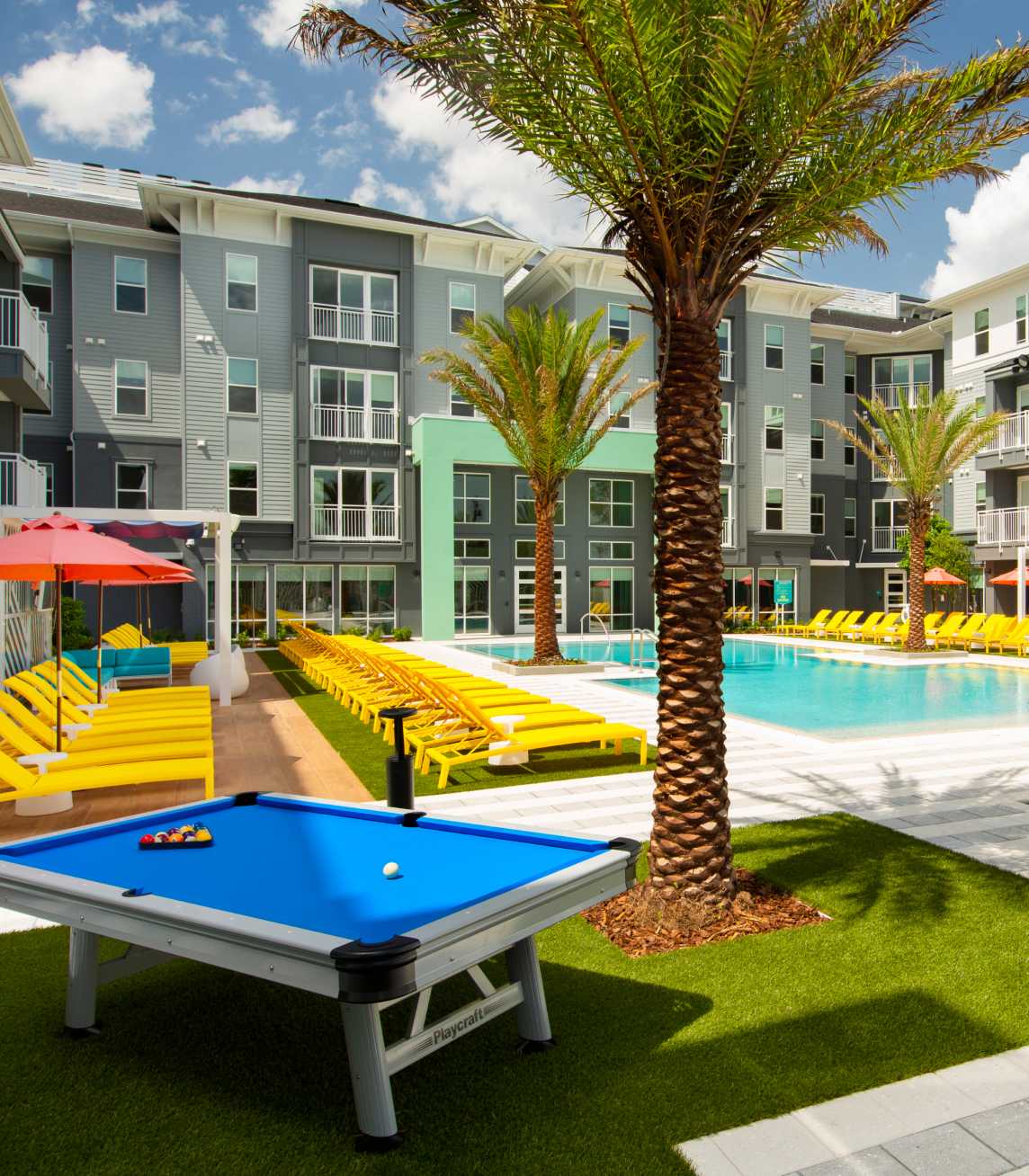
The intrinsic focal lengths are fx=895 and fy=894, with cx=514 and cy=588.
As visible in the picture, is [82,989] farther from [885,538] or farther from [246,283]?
[885,538]

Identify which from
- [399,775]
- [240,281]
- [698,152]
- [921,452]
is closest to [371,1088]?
[399,775]

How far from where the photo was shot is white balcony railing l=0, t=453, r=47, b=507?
16.1 metres

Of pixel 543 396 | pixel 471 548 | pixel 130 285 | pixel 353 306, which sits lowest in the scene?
pixel 471 548

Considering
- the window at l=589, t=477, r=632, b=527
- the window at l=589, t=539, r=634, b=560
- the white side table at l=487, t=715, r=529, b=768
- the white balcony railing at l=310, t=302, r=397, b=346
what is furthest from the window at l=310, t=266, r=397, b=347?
the white side table at l=487, t=715, r=529, b=768

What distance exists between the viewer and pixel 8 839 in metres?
6.95

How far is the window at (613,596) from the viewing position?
32.9 metres

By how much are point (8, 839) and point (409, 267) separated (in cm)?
2673

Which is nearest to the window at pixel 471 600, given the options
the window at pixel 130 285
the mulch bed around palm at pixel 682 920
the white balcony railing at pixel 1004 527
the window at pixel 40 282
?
the window at pixel 130 285

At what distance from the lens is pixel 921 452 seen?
79.2 ft

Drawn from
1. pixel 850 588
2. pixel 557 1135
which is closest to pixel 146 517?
pixel 557 1135

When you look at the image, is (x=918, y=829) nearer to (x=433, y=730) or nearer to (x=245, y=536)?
(x=433, y=730)

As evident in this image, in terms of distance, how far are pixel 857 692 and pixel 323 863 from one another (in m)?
15.5

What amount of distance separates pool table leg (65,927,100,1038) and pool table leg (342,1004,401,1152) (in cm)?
158

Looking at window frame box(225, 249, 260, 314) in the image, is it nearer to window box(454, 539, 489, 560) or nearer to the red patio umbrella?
window box(454, 539, 489, 560)
